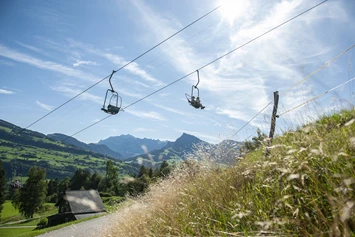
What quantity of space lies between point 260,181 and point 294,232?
5.30ft

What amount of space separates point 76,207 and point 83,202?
110 inches

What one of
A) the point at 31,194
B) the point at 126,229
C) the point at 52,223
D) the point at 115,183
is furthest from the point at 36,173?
the point at 126,229

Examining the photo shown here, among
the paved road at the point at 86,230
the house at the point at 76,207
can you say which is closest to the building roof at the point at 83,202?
the house at the point at 76,207

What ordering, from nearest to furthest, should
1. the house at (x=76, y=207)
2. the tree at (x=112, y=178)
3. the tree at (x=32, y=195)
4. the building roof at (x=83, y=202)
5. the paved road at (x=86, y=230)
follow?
the paved road at (x=86, y=230), the house at (x=76, y=207), the building roof at (x=83, y=202), the tree at (x=32, y=195), the tree at (x=112, y=178)

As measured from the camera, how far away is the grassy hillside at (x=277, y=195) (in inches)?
104

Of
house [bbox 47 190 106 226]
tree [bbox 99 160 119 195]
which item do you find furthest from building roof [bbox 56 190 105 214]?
tree [bbox 99 160 119 195]

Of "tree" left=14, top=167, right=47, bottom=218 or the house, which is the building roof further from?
"tree" left=14, top=167, right=47, bottom=218

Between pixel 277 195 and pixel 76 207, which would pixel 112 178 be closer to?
pixel 76 207

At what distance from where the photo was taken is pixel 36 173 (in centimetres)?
8612

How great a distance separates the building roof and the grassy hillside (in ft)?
187

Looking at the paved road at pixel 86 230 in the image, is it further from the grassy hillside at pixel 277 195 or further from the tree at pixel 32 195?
the tree at pixel 32 195

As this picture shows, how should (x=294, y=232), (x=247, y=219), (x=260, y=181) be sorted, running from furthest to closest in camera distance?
(x=260, y=181) → (x=247, y=219) → (x=294, y=232)

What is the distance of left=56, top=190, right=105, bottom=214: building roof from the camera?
58.4 m

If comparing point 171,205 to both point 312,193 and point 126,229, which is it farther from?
point 312,193
